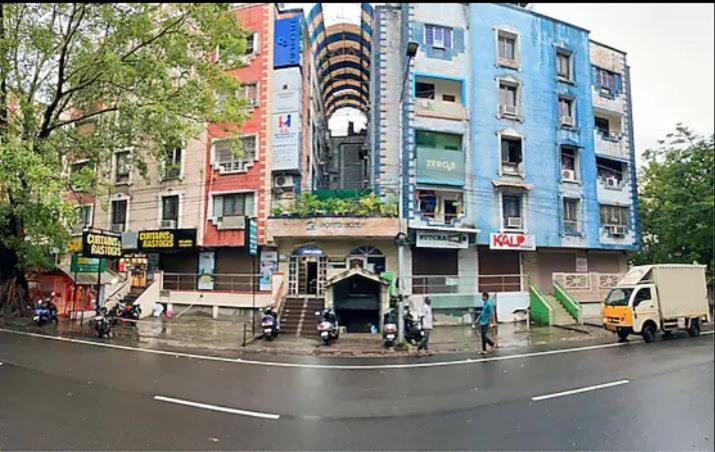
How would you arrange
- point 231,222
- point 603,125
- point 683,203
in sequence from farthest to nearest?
point 603,125 → point 231,222 → point 683,203

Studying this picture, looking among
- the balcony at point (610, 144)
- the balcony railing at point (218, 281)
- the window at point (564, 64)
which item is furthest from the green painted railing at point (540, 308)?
the balcony railing at point (218, 281)

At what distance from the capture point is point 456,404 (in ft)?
23.3

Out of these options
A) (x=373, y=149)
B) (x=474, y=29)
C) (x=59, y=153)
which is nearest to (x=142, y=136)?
(x=59, y=153)

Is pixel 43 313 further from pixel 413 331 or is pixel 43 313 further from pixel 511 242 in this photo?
pixel 511 242

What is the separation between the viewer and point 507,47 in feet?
76.0

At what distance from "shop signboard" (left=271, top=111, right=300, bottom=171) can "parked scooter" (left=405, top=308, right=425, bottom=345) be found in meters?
9.84

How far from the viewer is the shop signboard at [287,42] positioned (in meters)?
21.5

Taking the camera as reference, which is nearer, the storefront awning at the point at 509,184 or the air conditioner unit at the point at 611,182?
the storefront awning at the point at 509,184

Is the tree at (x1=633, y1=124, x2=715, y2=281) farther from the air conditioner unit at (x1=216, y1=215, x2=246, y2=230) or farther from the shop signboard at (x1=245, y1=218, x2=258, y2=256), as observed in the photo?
the air conditioner unit at (x1=216, y1=215, x2=246, y2=230)

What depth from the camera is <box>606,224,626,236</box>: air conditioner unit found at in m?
23.0

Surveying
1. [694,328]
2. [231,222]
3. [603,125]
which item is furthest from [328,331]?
[603,125]

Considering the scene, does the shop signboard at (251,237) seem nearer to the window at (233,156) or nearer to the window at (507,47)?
the window at (233,156)

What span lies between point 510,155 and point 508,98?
125 inches

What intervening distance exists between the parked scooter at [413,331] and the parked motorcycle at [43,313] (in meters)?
13.9
